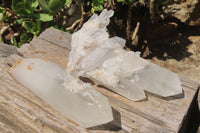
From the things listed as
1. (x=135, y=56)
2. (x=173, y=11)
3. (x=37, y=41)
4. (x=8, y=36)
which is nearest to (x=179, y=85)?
(x=135, y=56)

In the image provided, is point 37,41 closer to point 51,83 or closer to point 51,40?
point 51,40

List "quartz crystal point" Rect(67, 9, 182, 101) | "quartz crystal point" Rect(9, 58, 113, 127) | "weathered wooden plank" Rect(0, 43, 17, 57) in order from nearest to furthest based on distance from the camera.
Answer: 1. "quartz crystal point" Rect(9, 58, 113, 127)
2. "quartz crystal point" Rect(67, 9, 182, 101)
3. "weathered wooden plank" Rect(0, 43, 17, 57)

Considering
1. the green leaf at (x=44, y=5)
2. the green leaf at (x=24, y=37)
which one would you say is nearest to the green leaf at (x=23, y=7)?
the green leaf at (x=44, y=5)

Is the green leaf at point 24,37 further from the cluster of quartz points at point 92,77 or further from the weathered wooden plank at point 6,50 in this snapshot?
the cluster of quartz points at point 92,77

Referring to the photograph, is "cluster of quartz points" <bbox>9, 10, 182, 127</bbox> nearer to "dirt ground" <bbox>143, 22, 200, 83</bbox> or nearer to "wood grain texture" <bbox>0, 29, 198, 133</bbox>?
"wood grain texture" <bbox>0, 29, 198, 133</bbox>

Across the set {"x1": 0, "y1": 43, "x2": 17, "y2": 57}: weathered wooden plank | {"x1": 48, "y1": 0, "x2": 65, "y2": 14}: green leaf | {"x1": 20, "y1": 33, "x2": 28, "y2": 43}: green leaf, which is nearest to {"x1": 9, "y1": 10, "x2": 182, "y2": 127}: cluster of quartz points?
{"x1": 0, "y1": 43, "x2": 17, "y2": 57}: weathered wooden plank
